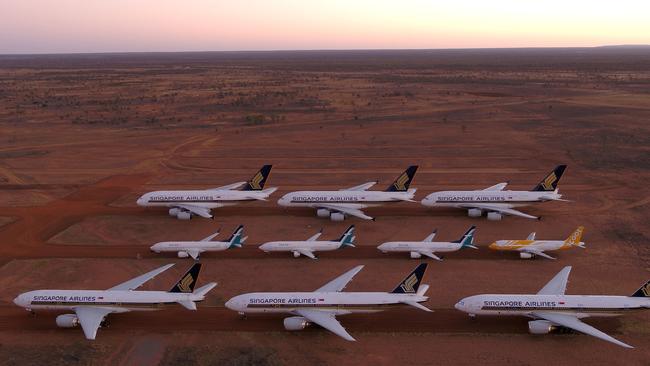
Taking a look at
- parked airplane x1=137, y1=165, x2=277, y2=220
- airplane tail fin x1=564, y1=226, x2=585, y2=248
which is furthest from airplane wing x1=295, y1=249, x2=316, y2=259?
airplane tail fin x1=564, y1=226, x2=585, y2=248

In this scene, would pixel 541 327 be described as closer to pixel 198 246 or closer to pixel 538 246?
pixel 538 246

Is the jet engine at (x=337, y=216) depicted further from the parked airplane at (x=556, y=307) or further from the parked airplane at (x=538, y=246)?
the parked airplane at (x=556, y=307)

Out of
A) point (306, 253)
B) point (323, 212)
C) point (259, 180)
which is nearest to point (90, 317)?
point (306, 253)

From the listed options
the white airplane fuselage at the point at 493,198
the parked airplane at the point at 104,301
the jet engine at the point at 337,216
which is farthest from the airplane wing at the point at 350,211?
the parked airplane at the point at 104,301

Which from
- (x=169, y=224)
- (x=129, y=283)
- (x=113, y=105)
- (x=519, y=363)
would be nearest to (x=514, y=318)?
(x=519, y=363)

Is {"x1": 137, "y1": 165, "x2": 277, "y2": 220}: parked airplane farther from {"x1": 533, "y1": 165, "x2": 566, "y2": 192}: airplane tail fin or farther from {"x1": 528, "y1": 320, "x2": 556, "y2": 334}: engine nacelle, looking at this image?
{"x1": 528, "y1": 320, "x2": 556, "y2": 334}: engine nacelle

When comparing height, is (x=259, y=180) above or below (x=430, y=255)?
above

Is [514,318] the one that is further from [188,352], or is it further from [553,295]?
[188,352]
